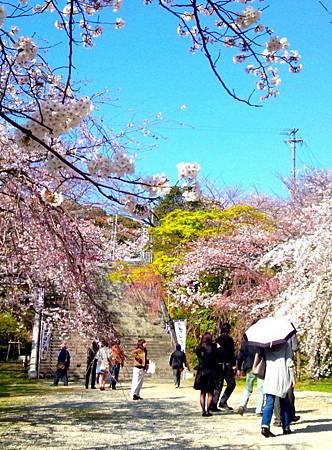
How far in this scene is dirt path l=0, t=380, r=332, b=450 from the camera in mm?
7051

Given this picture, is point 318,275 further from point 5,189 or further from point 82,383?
point 82,383

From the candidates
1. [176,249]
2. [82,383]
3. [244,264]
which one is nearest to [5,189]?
[82,383]

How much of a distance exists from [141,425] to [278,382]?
2.42 m

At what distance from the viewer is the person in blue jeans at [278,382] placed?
7.29 metres

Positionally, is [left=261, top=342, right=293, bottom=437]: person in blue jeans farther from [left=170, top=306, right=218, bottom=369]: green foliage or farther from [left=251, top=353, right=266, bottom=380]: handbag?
[left=170, top=306, right=218, bottom=369]: green foliage

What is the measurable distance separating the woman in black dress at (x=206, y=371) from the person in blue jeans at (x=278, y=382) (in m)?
1.72

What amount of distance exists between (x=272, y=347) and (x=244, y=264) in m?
12.7

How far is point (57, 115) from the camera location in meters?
3.17

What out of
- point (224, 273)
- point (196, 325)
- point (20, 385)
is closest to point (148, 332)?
point (196, 325)

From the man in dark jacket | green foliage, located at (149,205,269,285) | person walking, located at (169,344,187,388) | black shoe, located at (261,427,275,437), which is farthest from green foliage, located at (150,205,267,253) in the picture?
black shoe, located at (261,427,275,437)

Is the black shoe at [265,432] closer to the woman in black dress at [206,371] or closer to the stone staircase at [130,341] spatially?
the woman in black dress at [206,371]

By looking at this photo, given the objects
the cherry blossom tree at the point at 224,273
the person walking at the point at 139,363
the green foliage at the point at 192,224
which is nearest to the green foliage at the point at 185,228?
the green foliage at the point at 192,224

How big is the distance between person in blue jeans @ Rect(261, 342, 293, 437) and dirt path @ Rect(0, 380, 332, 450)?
0.66 ft

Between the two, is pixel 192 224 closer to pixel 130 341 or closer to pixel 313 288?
pixel 130 341
